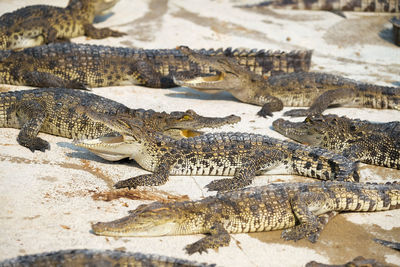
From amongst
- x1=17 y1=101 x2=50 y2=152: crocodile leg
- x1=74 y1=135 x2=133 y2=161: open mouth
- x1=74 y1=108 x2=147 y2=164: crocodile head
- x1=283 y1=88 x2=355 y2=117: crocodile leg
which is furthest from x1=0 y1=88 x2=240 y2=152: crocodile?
x1=283 y1=88 x2=355 y2=117: crocodile leg

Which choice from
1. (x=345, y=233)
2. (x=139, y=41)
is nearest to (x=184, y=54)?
(x=139, y=41)

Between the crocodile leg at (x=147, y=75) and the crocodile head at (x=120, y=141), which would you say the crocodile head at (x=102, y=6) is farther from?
the crocodile head at (x=120, y=141)

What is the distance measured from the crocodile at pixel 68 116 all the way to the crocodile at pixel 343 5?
731 cm

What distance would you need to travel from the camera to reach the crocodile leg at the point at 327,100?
8.12 metres

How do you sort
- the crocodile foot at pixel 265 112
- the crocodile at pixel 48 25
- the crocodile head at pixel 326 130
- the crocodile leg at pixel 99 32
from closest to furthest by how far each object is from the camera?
the crocodile head at pixel 326 130 → the crocodile foot at pixel 265 112 → the crocodile at pixel 48 25 → the crocodile leg at pixel 99 32

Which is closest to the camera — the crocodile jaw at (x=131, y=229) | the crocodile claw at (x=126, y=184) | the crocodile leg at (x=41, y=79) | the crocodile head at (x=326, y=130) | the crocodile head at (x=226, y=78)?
the crocodile jaw at (x=131, y=229)

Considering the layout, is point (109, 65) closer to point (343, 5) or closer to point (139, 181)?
point (139, 181)

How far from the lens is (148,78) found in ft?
29.0

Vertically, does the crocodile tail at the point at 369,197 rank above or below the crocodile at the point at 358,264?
above

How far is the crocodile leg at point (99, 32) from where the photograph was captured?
1080cm

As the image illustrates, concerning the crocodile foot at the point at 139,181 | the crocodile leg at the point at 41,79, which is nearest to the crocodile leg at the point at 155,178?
the crocodile foot at the point at 139,181

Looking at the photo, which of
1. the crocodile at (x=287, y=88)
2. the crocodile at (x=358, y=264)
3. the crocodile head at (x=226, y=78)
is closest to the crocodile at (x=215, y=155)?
the crocodile at (x=358, y=264)

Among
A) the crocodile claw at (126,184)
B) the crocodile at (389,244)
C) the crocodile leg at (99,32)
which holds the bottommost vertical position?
the crocodile at (389,244)

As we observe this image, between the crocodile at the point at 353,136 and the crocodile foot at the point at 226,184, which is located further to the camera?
the crocodile at the point at 353,136
